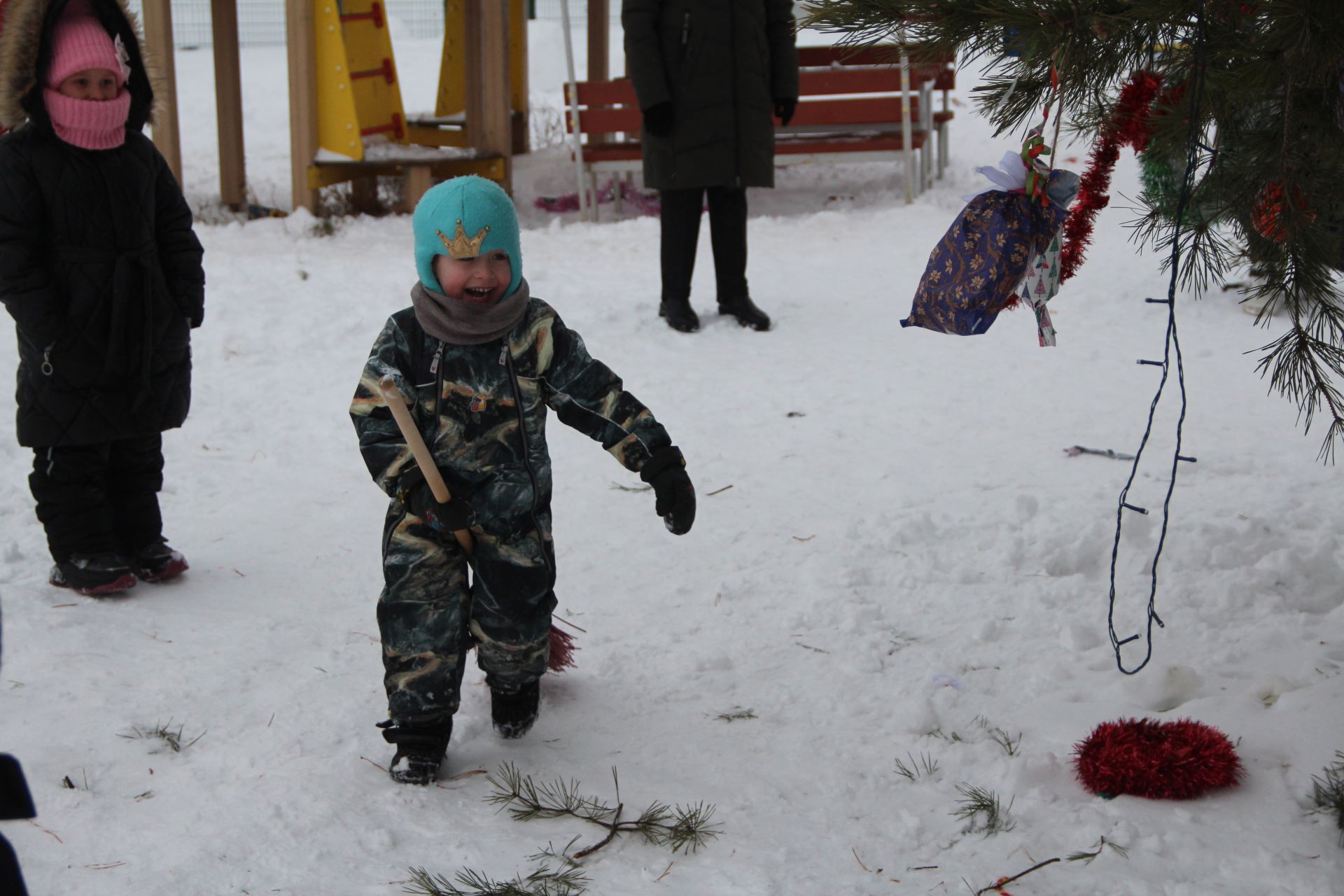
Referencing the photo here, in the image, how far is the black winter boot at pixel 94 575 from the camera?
3.66 m

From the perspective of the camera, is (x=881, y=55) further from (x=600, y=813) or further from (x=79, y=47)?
(x=79, y=47)

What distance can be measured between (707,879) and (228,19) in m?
8.65

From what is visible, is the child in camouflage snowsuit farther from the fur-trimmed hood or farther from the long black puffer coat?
the long black puffer coat

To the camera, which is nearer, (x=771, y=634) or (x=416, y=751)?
(x=416, y=751)

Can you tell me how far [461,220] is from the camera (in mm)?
2678

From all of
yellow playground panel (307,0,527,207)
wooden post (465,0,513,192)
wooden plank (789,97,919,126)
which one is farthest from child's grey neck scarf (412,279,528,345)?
wooden plank (789,97,919,126)

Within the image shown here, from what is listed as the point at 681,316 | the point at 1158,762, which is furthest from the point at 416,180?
A: the point at 1158,762

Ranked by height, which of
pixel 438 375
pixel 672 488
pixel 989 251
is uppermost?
pixel 989 251

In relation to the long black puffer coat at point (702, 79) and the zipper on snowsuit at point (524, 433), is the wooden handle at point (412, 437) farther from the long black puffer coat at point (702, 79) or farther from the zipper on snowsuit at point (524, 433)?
the long black puffer coat at point (702, 79)

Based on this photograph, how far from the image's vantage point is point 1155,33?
232 centimetres

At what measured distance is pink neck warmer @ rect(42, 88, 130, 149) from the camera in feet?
11.5

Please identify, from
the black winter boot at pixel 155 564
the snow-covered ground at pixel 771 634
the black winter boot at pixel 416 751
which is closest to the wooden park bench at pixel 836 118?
the snow-covered ground at pixel 771 634

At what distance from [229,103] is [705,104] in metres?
4.81

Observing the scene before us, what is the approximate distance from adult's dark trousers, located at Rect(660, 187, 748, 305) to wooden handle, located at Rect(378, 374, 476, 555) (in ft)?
13.0
